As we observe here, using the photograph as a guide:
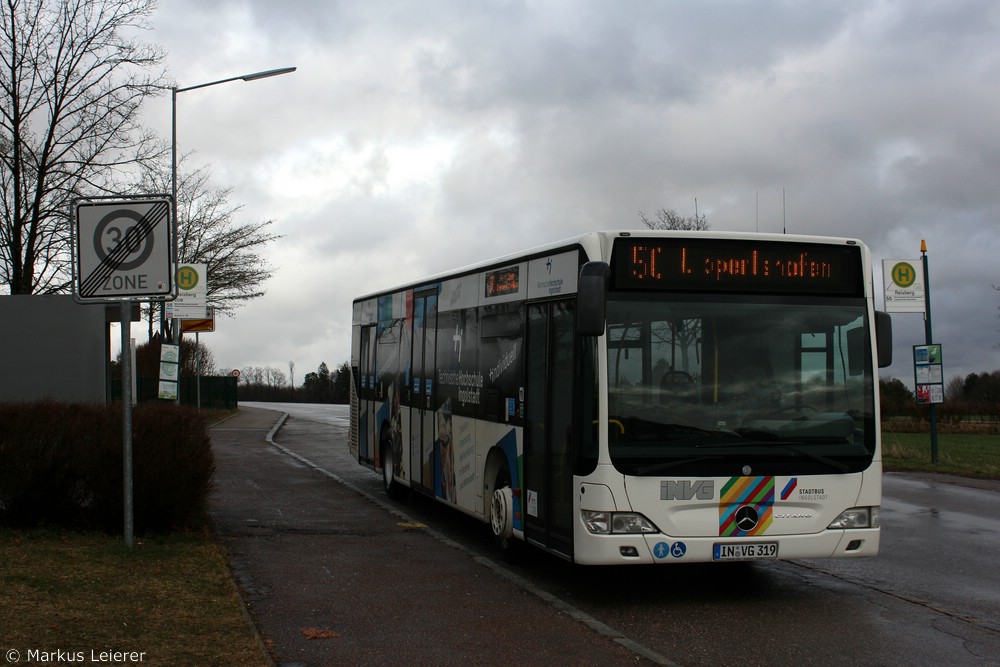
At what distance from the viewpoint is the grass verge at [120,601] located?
6.43m

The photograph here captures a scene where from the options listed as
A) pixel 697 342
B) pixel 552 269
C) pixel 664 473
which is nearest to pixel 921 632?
pixel 664 473

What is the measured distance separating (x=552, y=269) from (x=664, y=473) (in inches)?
84.2

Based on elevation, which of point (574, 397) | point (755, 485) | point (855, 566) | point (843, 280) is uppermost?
point (843, 280)

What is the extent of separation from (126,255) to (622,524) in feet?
16.4

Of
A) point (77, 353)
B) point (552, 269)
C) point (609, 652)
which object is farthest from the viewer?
point (77, 353)

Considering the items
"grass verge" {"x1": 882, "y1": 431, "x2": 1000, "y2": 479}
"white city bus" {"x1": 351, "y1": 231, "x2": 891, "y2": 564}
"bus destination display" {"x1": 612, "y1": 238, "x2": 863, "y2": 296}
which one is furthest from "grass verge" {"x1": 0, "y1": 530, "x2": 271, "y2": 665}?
"grass verge" {"x1": 882, "y1": 431, "x2": 1000, "y2": 479}

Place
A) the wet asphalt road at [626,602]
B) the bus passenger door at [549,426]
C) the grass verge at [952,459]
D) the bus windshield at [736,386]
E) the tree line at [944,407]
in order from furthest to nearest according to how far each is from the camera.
Answer: the tree line at [944,407] → the grass verge at [952,459] → the bus passenger door at [549,426] → the bus windshield at [736,386] → the wet asphalt road at [626,602]

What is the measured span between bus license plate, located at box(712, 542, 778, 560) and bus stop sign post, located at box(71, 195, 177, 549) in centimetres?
516

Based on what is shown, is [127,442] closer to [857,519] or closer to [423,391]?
[423,391]

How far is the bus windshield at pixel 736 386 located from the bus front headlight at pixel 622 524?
13.1 inches

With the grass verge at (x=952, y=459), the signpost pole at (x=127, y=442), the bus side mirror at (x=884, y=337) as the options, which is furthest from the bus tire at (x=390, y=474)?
the grass verge at (x=952, y=459)

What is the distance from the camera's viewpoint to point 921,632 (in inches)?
Result: 299

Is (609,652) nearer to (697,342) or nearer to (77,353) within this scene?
(697,342)

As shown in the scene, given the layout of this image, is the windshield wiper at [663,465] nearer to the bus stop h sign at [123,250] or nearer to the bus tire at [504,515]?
the bus tire at [504,515]
